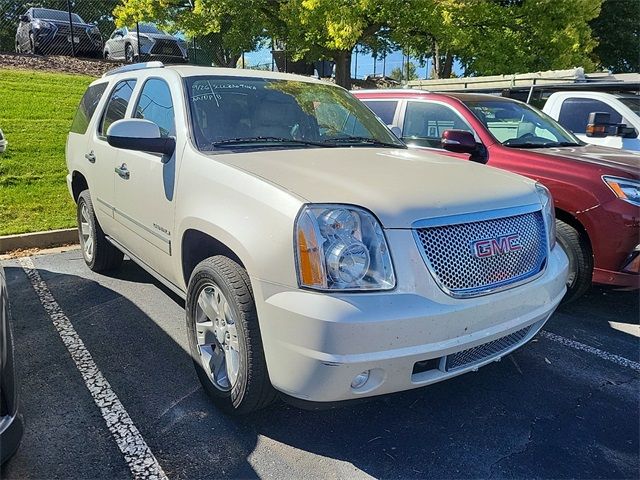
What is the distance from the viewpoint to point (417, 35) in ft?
47.8

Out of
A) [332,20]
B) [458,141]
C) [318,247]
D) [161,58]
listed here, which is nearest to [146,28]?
[161,58]

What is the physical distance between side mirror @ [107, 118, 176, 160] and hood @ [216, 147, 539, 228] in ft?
1.55

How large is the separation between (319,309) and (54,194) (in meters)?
6.36

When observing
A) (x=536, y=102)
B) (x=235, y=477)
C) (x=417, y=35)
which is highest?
(x=417, y=35)

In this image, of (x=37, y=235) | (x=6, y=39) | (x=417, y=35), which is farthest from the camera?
(x=6, y=39)

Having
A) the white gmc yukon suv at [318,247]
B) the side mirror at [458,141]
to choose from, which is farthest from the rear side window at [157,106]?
the side mirror at [458,141]

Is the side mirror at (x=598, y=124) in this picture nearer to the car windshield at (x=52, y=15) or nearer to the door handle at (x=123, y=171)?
the door handle at (x=123, y=171)

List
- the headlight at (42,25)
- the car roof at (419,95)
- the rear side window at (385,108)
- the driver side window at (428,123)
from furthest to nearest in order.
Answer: the headlight at (42,25) → the rear side window at (385,108) → the car roof at (419,95) → the driver side window at (428,123)

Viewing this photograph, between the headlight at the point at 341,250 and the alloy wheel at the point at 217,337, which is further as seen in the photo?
the alloy wheel at the point at 217,337

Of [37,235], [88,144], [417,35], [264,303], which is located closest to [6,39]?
[417,35]

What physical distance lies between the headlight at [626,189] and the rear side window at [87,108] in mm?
4420

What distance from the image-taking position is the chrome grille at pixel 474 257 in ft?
7.63

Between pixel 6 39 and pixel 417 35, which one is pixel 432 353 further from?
pixel 6 39

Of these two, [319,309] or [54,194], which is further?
[54,194]
